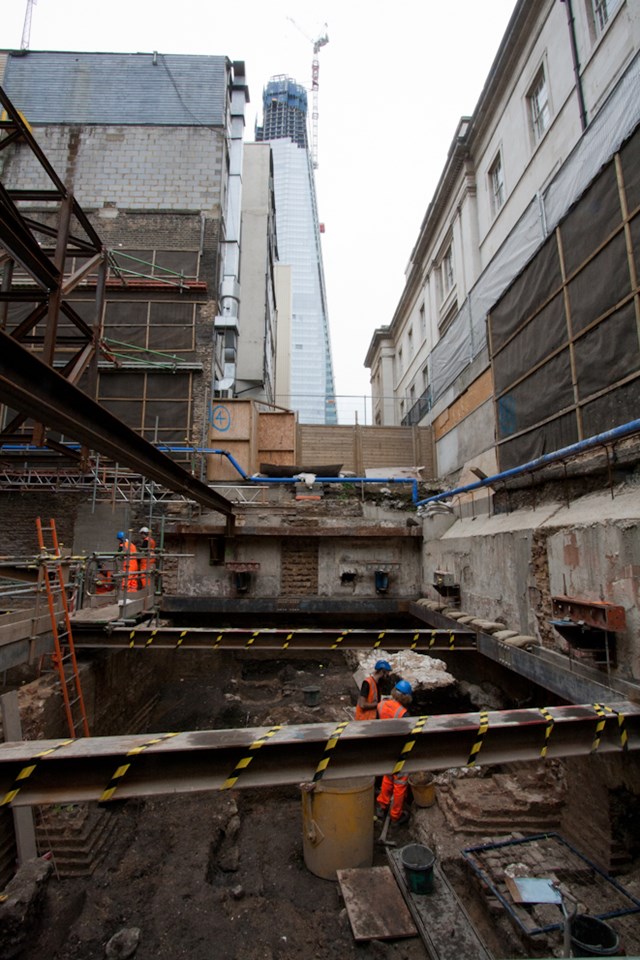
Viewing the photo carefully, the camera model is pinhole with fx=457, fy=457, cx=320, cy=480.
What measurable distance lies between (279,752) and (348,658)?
8236mm

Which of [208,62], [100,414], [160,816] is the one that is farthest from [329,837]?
[208,62]

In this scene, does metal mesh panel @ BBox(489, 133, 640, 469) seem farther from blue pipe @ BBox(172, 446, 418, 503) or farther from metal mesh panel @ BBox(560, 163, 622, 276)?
blue pipe @ BBox(172, 446, 418, 503)

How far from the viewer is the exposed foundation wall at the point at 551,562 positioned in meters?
4.05

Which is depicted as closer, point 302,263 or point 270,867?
point 270,867

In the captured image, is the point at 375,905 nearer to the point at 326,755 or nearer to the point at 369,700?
the point at 369,700

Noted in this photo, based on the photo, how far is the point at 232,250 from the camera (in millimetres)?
18250

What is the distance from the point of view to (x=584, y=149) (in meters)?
8.87

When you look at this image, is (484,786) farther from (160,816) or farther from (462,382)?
(462,382)

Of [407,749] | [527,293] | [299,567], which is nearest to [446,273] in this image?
[527,293]

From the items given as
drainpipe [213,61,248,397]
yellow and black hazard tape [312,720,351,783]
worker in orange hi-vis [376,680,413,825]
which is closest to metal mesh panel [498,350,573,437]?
worker in orange hi-vis [376,680,413,825]

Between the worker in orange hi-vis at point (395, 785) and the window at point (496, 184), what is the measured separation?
16070 mm

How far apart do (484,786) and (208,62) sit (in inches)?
1013

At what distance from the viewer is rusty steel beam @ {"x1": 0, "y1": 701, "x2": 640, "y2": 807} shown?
8.81 ft

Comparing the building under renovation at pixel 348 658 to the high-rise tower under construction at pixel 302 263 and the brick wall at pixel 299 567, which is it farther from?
the high-rise tower under construction at pixel 302 263
